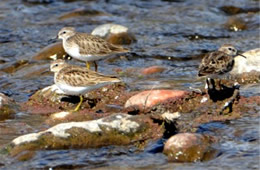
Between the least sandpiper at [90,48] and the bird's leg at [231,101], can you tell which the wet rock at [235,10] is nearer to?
the least sandpiper at [90,48]

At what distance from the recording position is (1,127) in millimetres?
8930

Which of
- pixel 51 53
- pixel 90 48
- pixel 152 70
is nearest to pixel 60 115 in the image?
pixel 90 48

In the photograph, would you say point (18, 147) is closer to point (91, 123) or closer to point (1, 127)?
point (91, 123)

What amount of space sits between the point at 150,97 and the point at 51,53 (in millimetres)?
4420

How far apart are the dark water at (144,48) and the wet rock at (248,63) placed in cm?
58

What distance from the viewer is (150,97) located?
367 inches

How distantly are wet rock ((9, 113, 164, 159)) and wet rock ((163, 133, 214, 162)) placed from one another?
509 millimetres

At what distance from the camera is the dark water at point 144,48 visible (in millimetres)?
7484

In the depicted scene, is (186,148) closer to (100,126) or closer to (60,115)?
(100,126)

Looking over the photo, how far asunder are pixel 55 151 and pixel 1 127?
157 cm

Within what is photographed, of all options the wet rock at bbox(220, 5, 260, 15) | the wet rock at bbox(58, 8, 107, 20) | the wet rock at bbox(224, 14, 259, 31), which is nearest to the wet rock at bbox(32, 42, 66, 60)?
the wet rock at bbox(58, 8, 107, 20)

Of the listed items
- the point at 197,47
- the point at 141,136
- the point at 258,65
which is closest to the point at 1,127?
the point at 141,136

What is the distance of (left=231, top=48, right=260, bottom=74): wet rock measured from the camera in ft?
35.4

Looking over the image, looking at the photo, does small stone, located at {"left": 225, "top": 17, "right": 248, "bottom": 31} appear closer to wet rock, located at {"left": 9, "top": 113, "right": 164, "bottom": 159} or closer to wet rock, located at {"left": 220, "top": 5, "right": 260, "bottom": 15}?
wet rock, located at {"left": 220, "top": 5, "right": 260, "bottom": 15}
